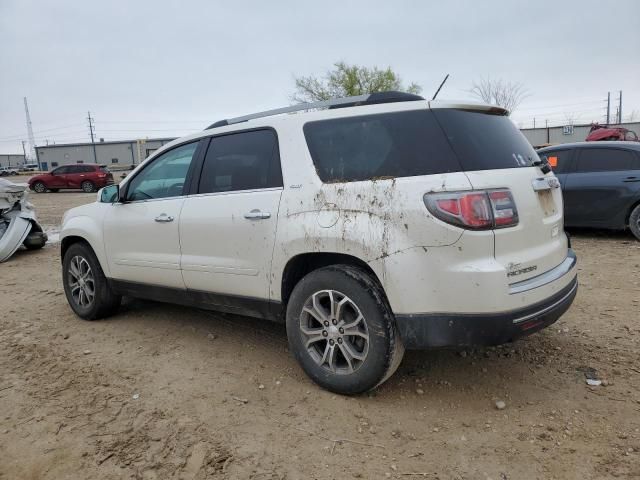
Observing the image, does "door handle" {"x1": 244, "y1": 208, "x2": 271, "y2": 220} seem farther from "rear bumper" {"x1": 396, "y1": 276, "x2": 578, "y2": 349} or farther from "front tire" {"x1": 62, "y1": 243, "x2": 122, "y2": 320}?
"front tire" {"x1": 62, "y1": 243, "x2": 122, "y2": 320}

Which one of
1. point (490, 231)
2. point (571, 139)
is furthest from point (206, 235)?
point (571, 139)

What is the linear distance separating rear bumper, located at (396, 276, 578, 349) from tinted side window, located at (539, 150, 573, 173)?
247 inches

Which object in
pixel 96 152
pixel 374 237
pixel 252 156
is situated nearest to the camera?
pixel 374 237

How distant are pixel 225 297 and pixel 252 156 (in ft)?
3.50

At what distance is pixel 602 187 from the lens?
25.5ft

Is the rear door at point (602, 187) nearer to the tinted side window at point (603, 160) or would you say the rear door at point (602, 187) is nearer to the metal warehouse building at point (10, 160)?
the tinted side window at point (603, 160)

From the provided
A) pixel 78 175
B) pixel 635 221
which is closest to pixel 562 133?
pixel 78 175

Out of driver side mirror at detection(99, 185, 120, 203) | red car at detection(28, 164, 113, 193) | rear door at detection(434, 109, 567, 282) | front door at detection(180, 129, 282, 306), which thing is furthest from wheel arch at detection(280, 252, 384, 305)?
red car at detection(28, 164, 113, 193)

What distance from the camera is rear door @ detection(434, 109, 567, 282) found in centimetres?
272

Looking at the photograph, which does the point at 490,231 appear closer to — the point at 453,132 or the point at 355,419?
the point at 453,132

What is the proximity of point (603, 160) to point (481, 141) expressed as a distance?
6.16m

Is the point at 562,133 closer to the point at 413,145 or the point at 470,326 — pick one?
the point at 413,145

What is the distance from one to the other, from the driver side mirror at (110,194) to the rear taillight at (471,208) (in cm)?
311

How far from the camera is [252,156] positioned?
143 inches
